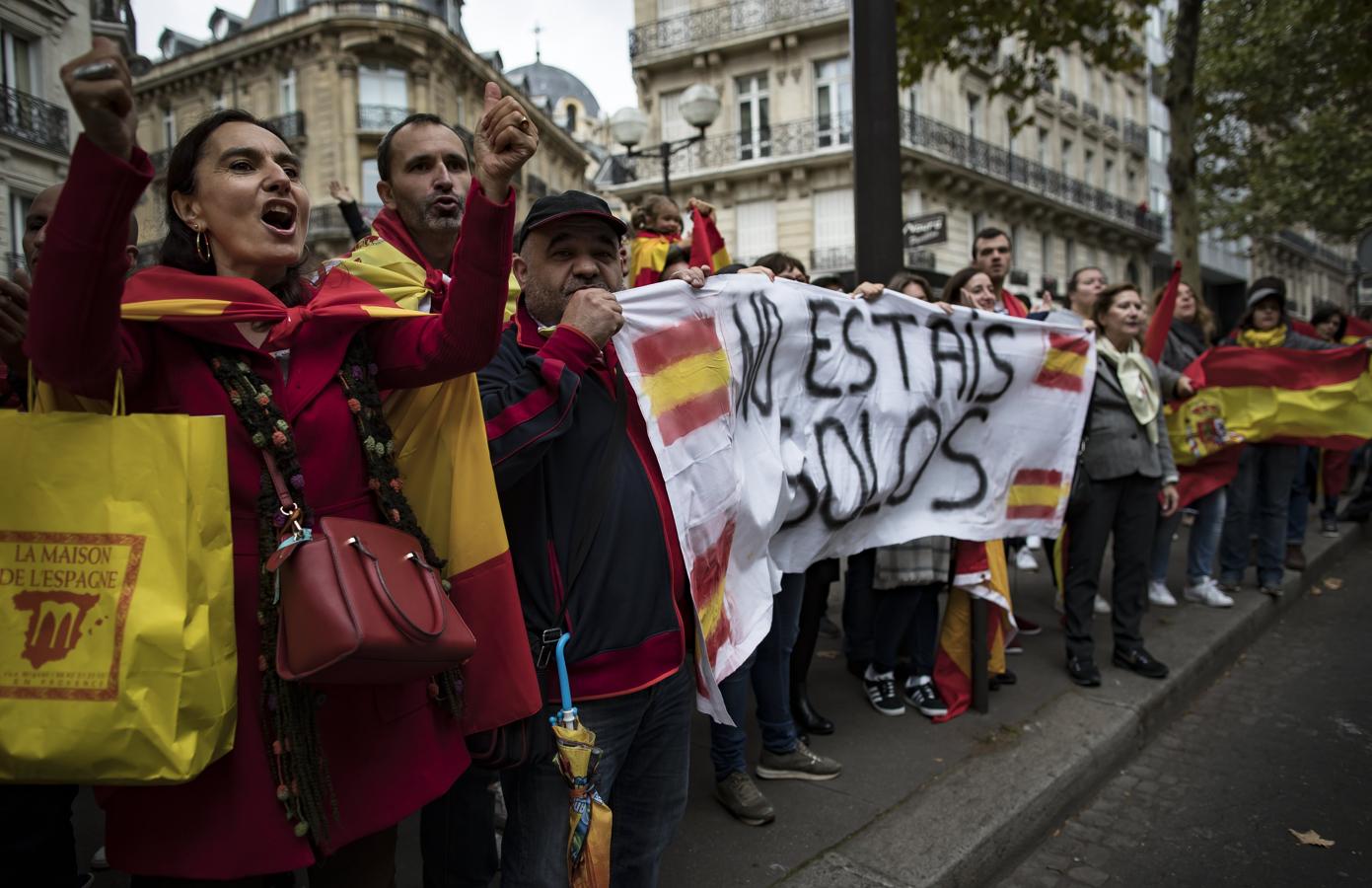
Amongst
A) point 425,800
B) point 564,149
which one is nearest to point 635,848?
point 425,800

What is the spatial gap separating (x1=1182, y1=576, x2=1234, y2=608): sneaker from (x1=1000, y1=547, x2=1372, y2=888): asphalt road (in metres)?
0.75

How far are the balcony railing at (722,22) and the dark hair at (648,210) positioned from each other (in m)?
23.3

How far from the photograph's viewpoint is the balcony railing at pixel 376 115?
34000mm

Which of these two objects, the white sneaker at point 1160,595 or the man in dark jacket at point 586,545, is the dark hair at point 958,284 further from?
the man in dark jacket at point 586,545

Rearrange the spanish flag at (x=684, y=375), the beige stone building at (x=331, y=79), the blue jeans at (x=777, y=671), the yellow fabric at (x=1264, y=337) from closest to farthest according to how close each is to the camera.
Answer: the spanish flag at (x=684, y=375) → the blue jeans at (x=777, y=671) → the yellow fabric at (x=1264, y=337) → the beige stone building at (x=331, y=79)

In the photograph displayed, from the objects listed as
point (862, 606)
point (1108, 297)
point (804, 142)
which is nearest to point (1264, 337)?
point (1108, 297)

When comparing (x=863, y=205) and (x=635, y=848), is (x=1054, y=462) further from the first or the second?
(x=635, y=848)

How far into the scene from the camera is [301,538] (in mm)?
1508

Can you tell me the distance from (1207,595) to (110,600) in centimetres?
675

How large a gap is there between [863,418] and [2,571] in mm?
3061

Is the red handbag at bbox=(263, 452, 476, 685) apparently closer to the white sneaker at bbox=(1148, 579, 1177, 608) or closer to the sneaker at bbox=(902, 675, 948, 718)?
the sneaker at bbox=(902, 675, 948, 718)

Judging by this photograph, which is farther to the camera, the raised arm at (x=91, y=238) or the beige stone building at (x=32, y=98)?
the beige stone building at (x=32, y=98)

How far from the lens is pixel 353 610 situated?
4.64ft

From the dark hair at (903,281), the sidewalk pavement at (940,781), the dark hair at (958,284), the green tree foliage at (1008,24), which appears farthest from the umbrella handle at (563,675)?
the green tree foliage at (1008,24)
